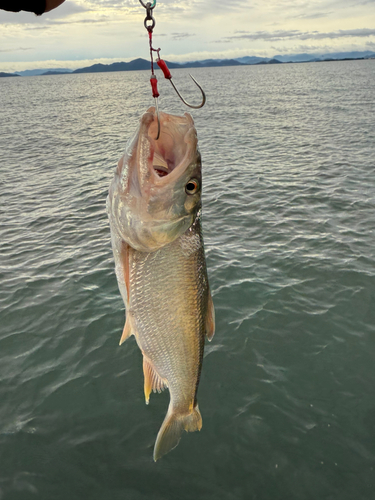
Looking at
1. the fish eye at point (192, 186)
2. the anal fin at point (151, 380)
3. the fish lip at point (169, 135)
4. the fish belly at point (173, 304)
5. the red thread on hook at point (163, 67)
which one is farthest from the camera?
the anal fin at point (151, 380)

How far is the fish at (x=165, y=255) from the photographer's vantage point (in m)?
3.06

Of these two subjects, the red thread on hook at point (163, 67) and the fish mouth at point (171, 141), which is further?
the red thread on hook at point (163, 67)

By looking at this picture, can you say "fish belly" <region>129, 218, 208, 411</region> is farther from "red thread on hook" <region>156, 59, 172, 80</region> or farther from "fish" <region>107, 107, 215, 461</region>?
"red thread on hook" <region>156, 59, 172, 80</region>

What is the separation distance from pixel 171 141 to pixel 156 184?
1.32 feet

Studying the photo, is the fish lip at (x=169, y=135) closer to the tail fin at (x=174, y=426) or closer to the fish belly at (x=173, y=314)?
the fish belly at (x=173, y=314)

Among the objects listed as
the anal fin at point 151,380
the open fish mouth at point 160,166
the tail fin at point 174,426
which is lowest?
the tail fin at point 174,426

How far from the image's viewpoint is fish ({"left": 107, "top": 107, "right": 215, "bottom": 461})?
121 inches

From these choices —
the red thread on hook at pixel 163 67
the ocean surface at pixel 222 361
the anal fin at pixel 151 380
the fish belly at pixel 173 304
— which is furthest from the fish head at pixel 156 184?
the anal fin at pixel 151 380

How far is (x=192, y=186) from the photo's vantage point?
3156 millimetres

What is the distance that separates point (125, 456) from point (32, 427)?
161 cm

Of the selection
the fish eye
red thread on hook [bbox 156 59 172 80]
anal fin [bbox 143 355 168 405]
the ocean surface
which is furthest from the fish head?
anal fin [bbox 143 355 168 405]

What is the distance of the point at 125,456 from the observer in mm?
5516

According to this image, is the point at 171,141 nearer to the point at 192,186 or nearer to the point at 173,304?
the point at 192,186

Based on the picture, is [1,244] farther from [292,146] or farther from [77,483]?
[292,146]
